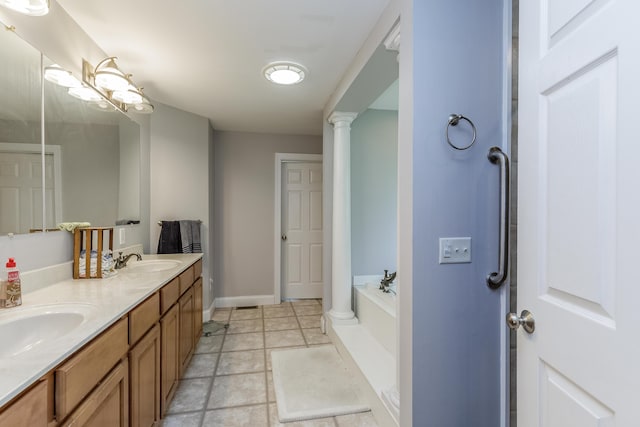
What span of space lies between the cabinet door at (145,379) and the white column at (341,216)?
1.62 metres

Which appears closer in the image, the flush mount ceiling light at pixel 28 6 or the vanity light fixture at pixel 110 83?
the flush mount ceiling light at pixel 28 6

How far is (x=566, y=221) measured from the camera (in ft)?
2.69

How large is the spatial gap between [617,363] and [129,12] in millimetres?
2446

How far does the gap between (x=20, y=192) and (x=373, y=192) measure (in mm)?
2741

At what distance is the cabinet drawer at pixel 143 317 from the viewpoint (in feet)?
4.22

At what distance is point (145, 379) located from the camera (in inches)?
55.7

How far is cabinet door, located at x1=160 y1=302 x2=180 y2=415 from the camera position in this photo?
65.3 inches

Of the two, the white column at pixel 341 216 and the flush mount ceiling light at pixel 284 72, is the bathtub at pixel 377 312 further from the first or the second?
the flush mount ceiling light at pixel 284 72

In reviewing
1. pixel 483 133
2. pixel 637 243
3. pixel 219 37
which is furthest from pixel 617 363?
pixel 219 37

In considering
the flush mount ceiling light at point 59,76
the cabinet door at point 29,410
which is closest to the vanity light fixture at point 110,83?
the flush mount ceiling light at point 59,76

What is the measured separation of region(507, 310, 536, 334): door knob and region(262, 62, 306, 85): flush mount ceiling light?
2063 mm

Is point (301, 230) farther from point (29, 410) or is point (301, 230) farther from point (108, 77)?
point (29, 410)

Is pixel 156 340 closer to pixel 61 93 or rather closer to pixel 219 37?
pixel 61 93

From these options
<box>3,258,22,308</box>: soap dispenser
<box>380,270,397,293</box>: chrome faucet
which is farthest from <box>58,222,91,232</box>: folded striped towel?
<box>380,270,397,293</box>: chrome faucet
